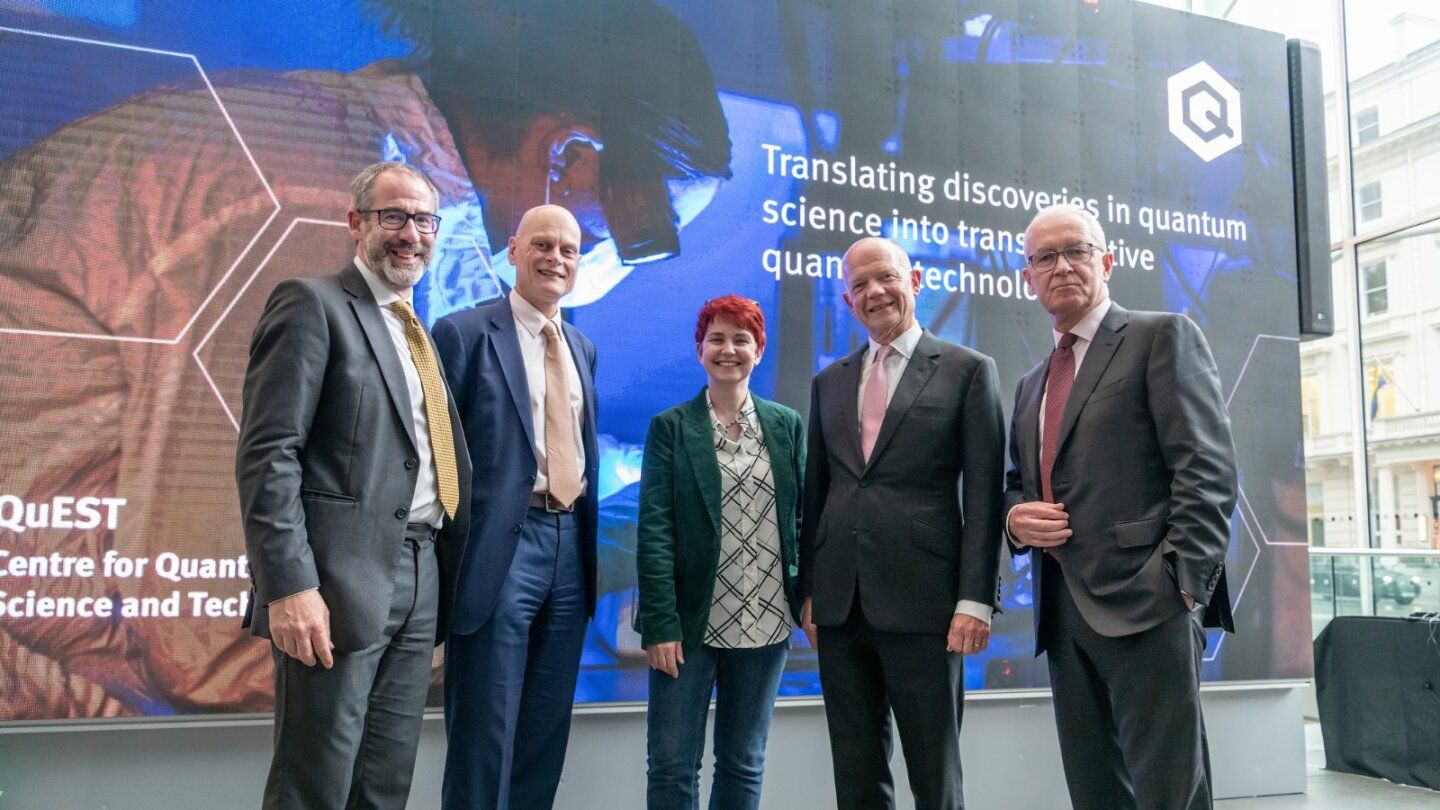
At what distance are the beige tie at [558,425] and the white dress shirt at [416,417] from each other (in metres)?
0.35

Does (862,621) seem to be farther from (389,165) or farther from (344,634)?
(389,165)

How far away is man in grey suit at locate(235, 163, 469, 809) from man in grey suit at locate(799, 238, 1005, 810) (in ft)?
2.81

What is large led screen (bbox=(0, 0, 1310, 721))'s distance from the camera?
2.62 m

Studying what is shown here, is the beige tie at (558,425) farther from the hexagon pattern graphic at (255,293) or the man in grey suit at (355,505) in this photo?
the hexagon pattern graphic at (255,293)

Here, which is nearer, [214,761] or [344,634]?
[344,634]

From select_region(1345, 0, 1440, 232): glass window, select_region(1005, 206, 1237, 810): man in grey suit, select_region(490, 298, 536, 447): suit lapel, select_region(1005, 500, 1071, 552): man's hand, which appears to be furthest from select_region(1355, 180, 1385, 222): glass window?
select_region(490, 298, 536, 447): suit lapel

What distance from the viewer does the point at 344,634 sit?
65.8 inches

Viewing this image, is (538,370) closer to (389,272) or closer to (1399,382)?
(389,272)

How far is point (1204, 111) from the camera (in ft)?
13.6

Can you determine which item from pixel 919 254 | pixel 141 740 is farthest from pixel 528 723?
pixel 919 254

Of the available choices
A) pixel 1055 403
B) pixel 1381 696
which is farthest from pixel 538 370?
pixel 1381 696

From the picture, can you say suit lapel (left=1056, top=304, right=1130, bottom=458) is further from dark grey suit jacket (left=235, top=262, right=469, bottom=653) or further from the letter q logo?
the letter q logo

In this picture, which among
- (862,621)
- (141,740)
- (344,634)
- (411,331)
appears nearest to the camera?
(344,634)

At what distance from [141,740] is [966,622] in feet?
7.41
